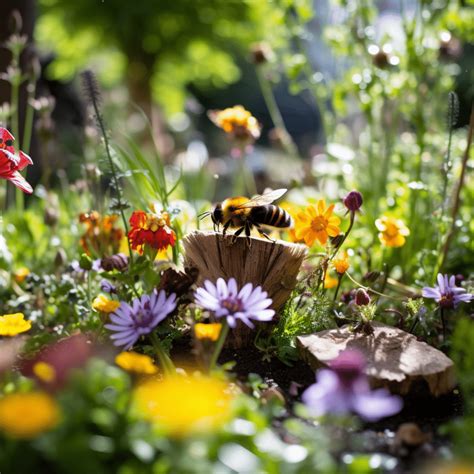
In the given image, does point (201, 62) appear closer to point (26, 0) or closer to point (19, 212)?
point (26, 0)

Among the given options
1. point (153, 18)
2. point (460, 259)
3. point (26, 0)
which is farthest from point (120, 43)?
point (460, 259)

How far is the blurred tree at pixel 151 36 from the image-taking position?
8.44 metres

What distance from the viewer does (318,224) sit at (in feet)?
6.28

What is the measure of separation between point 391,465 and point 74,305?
1310 millimetres

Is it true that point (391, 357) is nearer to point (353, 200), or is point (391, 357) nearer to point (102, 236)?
point (353, 200)

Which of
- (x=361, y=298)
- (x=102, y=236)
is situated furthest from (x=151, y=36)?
(x=361, y=298)

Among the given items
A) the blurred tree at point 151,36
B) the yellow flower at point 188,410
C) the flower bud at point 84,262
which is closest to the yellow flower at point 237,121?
the flower bud at point 84,262

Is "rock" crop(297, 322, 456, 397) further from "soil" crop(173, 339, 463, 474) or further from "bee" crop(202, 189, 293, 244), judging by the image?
"bee" crop(202, 189, 293, 244)

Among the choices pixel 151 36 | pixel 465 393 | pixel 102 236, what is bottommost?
pixel 151 36

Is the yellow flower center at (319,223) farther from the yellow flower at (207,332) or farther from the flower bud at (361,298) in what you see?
the yellow flower at (207,332)

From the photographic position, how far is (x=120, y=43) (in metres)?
9.01

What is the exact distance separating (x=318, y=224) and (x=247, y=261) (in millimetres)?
264

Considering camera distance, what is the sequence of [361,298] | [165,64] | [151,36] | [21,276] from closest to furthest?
1. [361,298]
2. [21,276]
3. [151,36]
4. [165,64]

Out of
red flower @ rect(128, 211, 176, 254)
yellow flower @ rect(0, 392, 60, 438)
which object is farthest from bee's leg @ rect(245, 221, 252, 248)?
yellow flower @ rect(0, 392, 60, 438)
